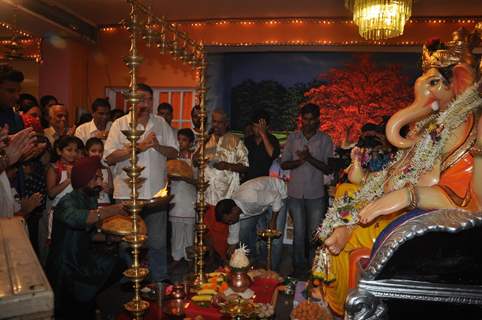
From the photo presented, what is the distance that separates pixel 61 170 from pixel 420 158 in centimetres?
367

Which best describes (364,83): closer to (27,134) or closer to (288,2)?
(288,2)

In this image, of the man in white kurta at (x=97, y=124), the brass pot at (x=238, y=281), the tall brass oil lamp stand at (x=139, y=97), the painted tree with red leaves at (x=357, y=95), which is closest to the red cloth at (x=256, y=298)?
the brass pot at (x=238, y=281)

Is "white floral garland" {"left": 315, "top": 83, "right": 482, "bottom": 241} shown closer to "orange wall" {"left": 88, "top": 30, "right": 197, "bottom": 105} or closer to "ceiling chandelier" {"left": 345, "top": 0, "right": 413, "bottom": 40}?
"ceiling chandelier" {"left": 345, "top": 0, "right": 413, "bottom": 40}

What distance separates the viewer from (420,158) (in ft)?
7.91

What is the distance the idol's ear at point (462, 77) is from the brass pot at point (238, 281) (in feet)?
6.86

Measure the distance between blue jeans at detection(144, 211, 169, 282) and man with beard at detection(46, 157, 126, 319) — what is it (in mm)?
852

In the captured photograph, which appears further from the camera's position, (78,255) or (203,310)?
(78,255)

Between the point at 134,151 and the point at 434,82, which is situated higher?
the point at 434,82

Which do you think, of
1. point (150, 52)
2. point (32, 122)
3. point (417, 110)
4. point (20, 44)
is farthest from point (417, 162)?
point (20, 44)

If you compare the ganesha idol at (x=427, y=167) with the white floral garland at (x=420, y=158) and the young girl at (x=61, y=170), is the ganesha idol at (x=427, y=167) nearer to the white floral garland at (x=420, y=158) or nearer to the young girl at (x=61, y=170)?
the white floral garland at (x=420, y=158)

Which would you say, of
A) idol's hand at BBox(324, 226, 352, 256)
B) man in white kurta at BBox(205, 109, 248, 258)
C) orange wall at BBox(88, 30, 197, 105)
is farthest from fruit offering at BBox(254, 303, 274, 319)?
orange wall at BBox(88, 30, 197, 105)

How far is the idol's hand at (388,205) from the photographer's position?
2.05 meters

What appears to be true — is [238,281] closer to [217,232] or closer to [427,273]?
[217,232]

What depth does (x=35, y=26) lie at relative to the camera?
729 centimetres
